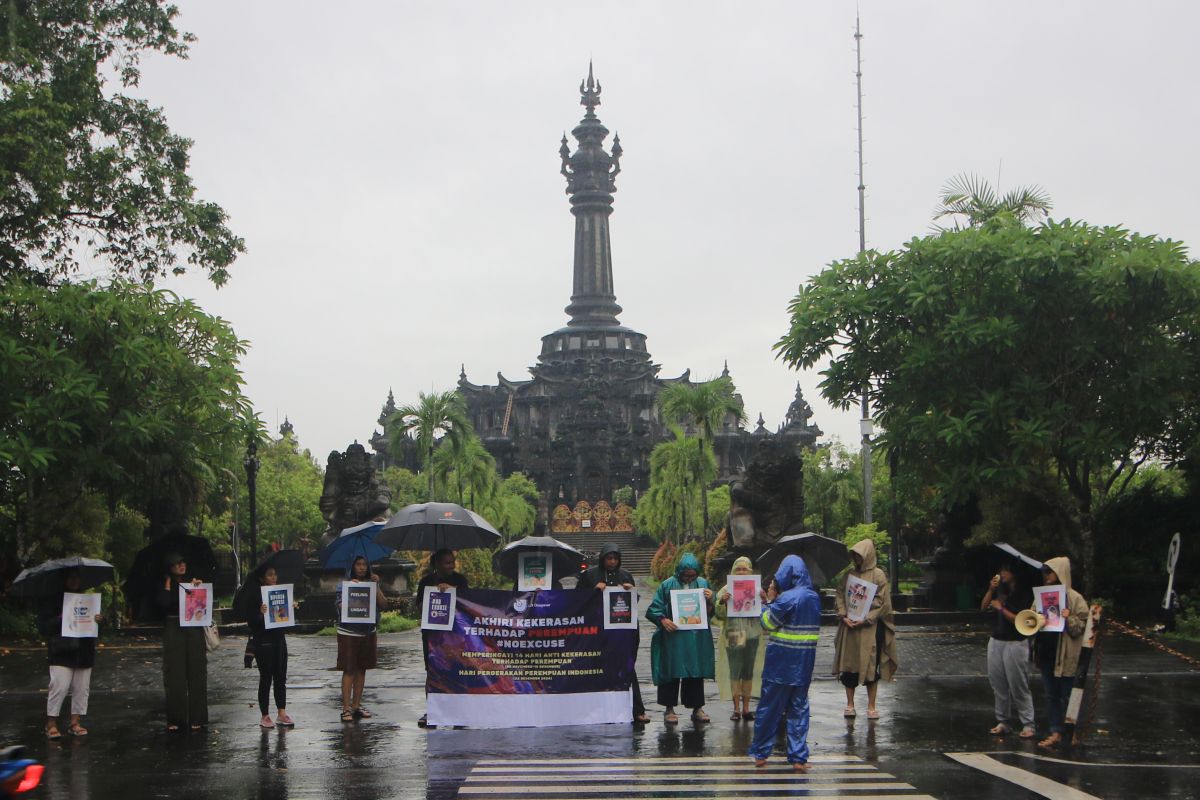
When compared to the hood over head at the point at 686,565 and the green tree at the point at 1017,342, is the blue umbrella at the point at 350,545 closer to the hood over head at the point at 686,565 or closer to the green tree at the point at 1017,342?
the hood over head at the point at 686,565

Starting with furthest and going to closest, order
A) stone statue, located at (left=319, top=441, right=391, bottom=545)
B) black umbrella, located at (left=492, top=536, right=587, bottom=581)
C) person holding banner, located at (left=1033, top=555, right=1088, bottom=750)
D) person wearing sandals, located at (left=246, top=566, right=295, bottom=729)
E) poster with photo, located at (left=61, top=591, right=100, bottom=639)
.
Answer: stone statue, located at (left=319, top=441, right=391, bottom=545) → black umbrella, located at (left=492, top=536, right=587, bottom=581) → person wearing sandals, located at (left=246, top=566, right=295, bottom=729) → poster with photo, located at (left=61, top=591, right=100, bottom=639) → person holding banner, located at (left=1033, top=555, right=1088, bottom=750)

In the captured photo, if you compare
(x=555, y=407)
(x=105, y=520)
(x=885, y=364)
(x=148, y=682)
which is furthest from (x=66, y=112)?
(x=555, y=407)

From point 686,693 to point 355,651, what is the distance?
3335mm

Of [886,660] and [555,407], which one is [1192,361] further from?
[555,407]

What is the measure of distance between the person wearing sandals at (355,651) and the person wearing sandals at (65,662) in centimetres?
243

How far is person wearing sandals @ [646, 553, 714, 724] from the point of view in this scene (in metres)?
13.3

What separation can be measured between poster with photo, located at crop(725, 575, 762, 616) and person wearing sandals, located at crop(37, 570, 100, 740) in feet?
20.6

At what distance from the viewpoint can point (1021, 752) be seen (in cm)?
1176

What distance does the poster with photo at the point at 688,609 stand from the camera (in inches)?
522

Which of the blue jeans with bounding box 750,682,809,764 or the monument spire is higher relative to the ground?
the monument spire

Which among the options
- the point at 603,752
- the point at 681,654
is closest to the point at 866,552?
the point at 681,654

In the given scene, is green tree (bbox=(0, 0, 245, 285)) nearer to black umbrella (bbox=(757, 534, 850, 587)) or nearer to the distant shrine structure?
black umbrella (bbox=(757, 534, 850, 587))

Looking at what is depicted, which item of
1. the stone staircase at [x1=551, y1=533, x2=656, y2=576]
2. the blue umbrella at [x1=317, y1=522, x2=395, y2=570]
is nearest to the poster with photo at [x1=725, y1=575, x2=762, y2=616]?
the blue umbrella at [x1=317, y1=522, x2=395, y2=570]

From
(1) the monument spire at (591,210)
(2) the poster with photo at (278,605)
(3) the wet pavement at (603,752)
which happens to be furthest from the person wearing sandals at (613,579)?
(1) the monument spire at (591,210)
